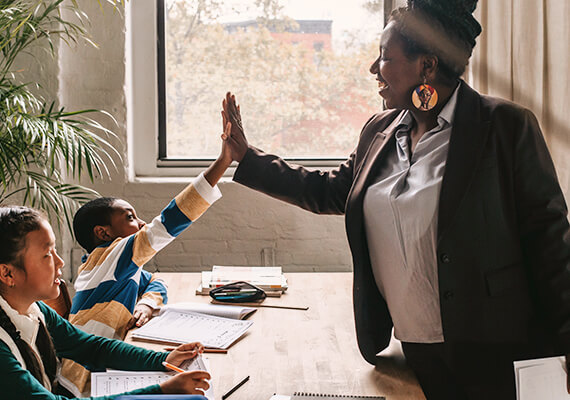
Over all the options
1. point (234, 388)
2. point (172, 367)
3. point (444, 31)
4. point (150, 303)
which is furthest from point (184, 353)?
point (444, 31)

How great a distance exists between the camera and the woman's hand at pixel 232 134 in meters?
1.92

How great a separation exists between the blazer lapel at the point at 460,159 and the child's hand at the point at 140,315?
95 centimetres

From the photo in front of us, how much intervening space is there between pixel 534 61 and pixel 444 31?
0.60 m

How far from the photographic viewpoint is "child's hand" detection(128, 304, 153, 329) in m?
1.85

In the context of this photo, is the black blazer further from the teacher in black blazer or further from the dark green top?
the dark green top

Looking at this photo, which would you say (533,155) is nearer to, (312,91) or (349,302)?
(349,302)

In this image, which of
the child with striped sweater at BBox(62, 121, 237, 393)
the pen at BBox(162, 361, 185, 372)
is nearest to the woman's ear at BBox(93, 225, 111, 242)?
the child with striped sweater at BBox(62, 121, 237, 393)

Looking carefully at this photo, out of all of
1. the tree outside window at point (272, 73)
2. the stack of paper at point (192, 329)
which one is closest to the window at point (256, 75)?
the tree outside window at point (272, 73)

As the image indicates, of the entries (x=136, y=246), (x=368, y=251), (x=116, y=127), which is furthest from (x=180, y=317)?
(x=116, y=127)

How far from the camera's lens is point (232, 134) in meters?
1.94

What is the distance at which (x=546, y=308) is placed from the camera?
1.38 m

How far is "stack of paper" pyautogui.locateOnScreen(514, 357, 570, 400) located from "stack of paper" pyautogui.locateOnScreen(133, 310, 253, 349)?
0.75m

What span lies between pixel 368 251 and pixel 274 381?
407 millimetres

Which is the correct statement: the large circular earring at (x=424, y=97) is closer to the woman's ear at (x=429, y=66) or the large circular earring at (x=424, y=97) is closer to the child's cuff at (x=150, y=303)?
the woman's ear at (x=429, y=66)
